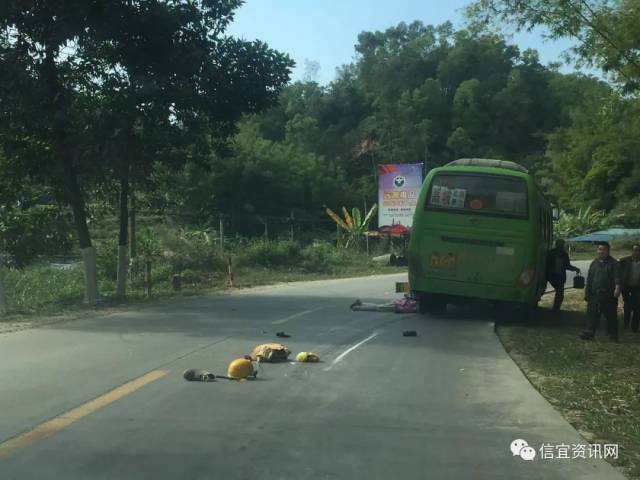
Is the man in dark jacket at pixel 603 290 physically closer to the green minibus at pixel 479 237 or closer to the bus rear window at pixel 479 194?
the green minibus at pixel 479 237

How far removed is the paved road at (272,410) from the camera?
626 cm

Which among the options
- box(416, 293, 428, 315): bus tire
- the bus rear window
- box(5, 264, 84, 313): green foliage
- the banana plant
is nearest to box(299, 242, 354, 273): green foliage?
the banana plant

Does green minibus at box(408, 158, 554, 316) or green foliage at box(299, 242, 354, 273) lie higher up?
green minibus at box(408, 158, 554, 316)

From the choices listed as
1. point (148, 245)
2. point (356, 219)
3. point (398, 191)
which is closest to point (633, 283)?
point (148, 245)

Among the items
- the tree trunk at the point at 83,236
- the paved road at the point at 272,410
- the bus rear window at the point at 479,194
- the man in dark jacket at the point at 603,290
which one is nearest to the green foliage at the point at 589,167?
the bus rear window at the point at 479,194

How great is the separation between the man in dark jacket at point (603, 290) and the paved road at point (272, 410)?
1.86 metres

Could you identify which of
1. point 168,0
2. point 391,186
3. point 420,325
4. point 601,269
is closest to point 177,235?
point 391,186

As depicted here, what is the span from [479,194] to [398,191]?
25.9m

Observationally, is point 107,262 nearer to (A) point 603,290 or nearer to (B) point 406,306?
(B) point 406,306

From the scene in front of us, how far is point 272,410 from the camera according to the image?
318 inches

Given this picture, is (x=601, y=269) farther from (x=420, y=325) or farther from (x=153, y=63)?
(x=153, y=63)

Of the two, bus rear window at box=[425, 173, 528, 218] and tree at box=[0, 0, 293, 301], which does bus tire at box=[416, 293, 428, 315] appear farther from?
tree at box=[0, 0, 293, 301]

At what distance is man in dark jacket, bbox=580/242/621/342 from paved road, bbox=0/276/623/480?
1.86 meters

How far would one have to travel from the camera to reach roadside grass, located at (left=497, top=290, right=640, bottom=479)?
7480mm
